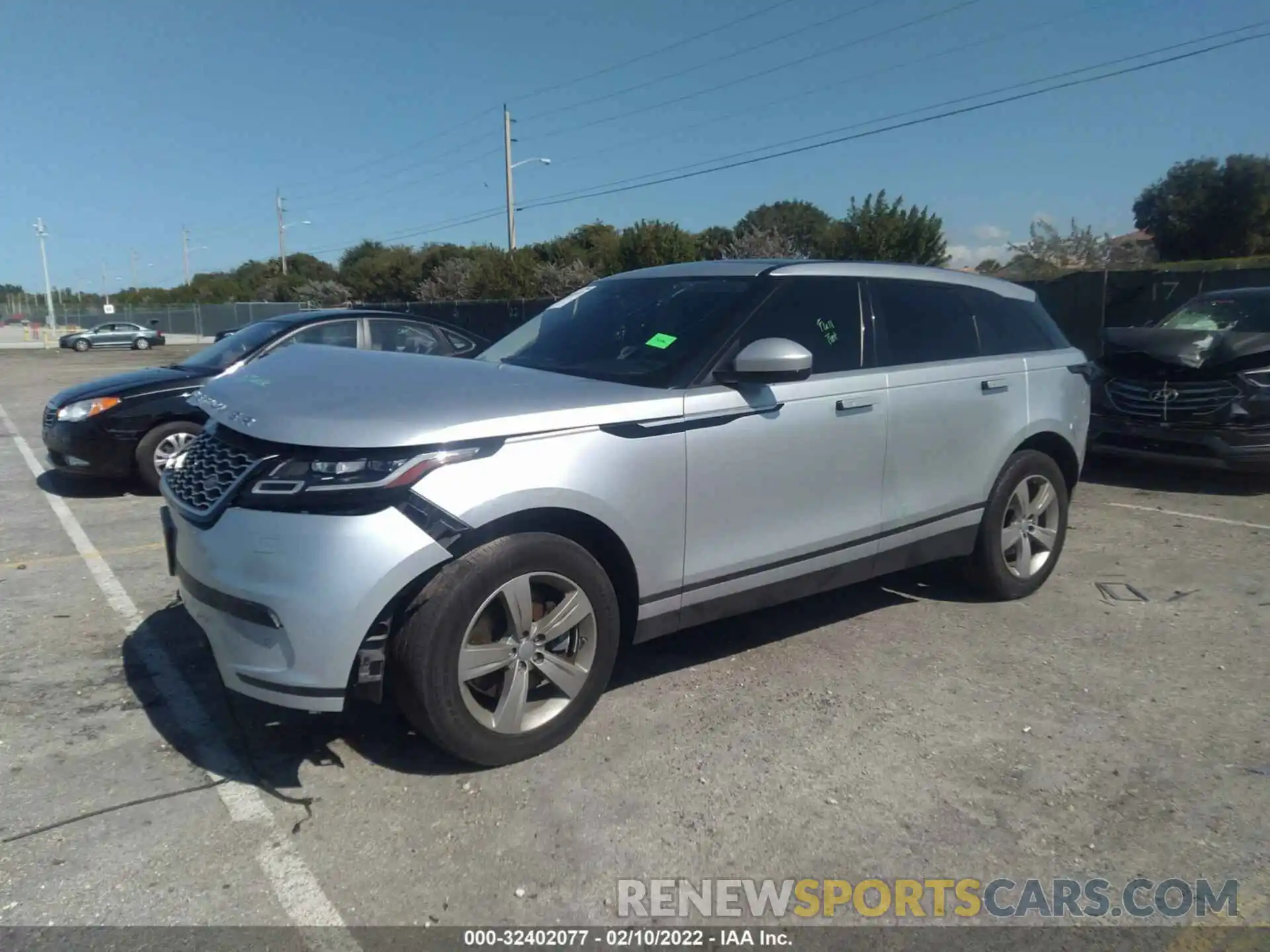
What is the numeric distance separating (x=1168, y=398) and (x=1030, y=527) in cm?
390

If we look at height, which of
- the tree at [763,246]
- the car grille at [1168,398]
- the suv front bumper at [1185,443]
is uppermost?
the tree at [763,246]

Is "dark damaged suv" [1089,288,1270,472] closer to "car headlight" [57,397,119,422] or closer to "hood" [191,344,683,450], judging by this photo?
"hood" [191,344,683,450]

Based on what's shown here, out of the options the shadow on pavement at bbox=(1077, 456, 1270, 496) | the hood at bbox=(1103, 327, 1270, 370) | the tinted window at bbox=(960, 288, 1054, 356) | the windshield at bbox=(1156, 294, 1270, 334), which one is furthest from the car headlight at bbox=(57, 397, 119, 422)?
the windshield at bbox=(1156, 294, 1270, 334)

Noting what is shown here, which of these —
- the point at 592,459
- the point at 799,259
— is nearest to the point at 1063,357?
the point at 799,259

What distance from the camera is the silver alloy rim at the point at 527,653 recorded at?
3.19 meters

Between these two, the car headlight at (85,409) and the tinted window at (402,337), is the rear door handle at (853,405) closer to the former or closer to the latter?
the tinted window at (402,337)

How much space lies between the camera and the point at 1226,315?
29.5 ft

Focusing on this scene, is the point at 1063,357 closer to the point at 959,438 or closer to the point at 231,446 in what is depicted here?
the point at 959,438

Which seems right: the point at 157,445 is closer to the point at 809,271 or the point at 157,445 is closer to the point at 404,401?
the point at 404,401

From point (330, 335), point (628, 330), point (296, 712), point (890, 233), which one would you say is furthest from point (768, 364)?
point (890, 233)

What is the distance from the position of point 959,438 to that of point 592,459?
2203mm

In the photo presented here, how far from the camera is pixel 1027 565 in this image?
5250 millimetres

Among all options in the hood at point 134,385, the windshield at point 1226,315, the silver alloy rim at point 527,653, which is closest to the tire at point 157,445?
the hood at point 134,385

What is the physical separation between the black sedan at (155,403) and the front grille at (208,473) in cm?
399
